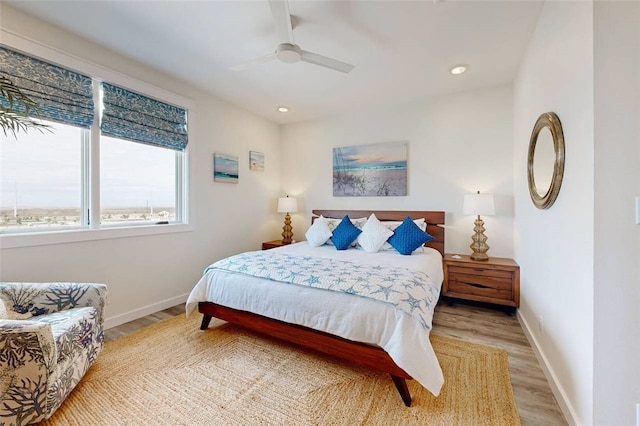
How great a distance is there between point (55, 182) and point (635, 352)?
400 centimetres

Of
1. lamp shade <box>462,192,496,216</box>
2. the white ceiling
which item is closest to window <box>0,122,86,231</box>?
the white ceiling

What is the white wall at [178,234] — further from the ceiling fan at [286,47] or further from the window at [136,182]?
the ceiling fan at [286,47]

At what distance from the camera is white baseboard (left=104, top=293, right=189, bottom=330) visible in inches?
102

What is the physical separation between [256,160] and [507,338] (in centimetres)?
390

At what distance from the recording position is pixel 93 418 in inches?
59.2

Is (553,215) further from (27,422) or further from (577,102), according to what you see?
(27,422)

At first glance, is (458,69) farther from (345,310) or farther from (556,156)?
(345,310)

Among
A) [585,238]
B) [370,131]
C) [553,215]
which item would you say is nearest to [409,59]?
[370,131]

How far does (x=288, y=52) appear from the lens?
2035mm

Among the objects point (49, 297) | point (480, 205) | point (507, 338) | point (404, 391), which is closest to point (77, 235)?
point (49, 297)

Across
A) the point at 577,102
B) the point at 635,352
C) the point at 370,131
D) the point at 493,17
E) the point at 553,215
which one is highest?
the point at 493,17

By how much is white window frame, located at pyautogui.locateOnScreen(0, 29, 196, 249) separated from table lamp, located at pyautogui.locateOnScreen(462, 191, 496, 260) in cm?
340

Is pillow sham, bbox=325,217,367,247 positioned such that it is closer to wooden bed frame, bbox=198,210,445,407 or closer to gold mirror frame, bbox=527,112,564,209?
wooden bed frame, bbox=198,210,445,407

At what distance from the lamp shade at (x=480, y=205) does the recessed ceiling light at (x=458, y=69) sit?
1.41 meters
